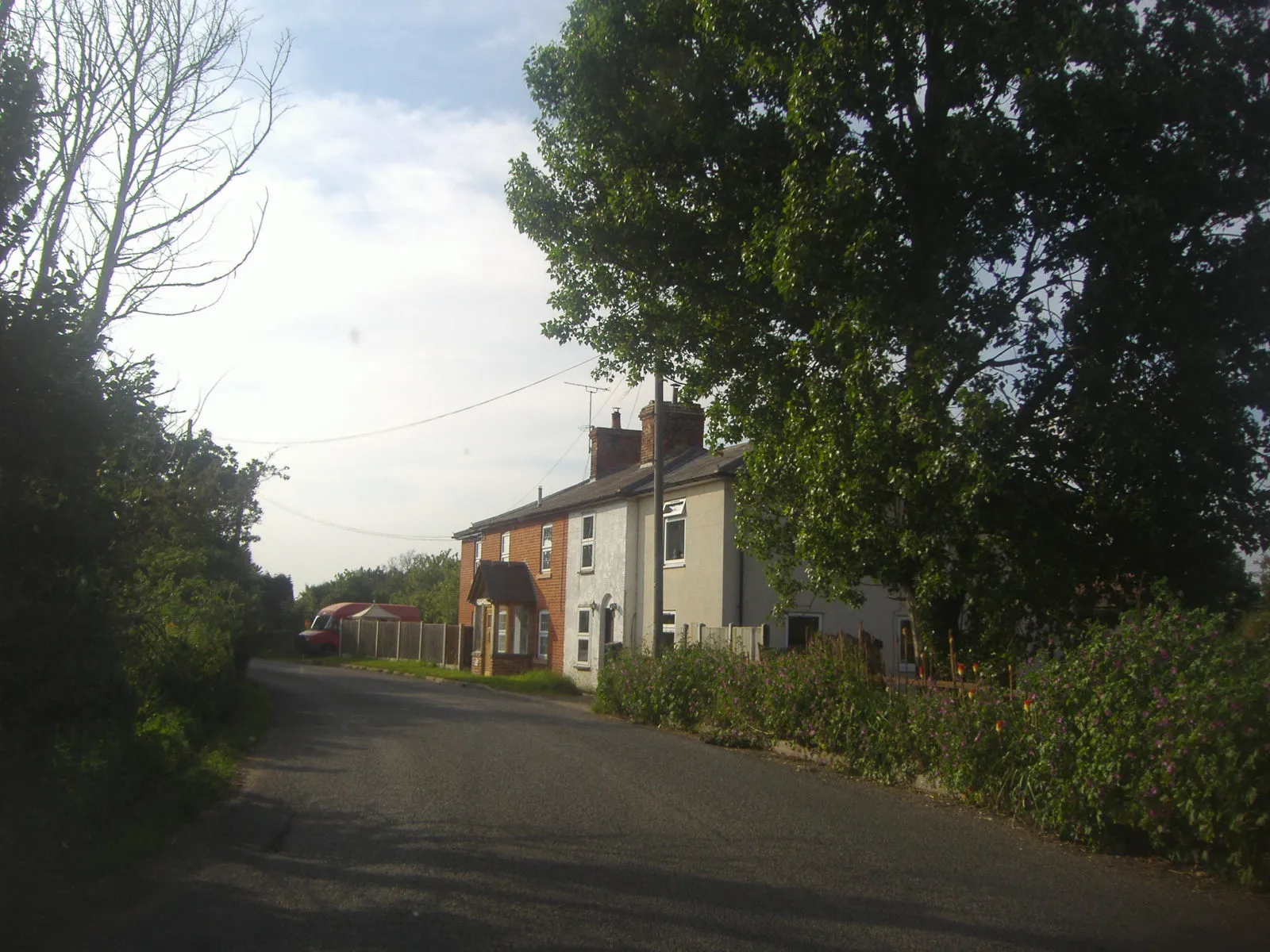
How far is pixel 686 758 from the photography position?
48.4 feet

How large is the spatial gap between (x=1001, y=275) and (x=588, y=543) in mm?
→ 20736

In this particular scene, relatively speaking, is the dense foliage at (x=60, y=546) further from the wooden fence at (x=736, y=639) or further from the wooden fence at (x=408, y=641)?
the wooden fence at (x=408, y=641)

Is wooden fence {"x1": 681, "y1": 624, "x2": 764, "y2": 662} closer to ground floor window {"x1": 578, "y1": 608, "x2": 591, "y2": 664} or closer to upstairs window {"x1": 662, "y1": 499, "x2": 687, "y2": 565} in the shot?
upstairs window {"x1": 662, "y1": 499, "x2": 687, "y2": 565}

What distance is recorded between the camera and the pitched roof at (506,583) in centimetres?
3653

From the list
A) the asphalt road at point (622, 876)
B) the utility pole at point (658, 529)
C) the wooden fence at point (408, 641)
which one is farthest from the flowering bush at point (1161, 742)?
the wooden fence at point (408, 641)

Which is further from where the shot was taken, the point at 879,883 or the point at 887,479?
the point at 887,479

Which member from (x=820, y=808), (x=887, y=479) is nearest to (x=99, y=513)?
(x=820, y=808)

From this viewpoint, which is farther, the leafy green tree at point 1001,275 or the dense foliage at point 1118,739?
the leafy green tree at point 1001,275

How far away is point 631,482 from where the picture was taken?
103 ft

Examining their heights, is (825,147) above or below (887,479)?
above

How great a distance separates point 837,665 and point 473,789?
5.62 metres

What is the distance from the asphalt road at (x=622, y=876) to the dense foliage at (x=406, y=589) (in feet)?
157

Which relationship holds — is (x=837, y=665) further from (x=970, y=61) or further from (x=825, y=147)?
(x=970, y=61)

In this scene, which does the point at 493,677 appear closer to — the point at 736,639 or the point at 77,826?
the point at 736,639
